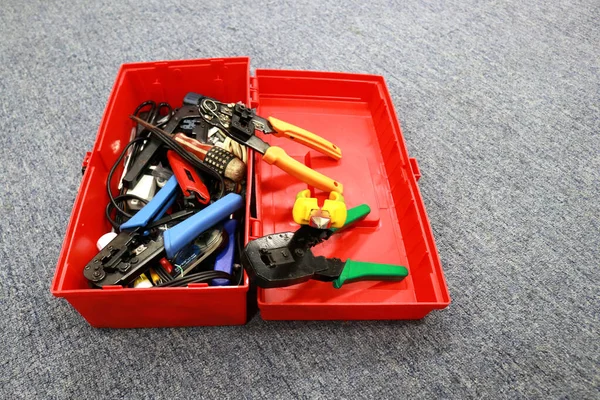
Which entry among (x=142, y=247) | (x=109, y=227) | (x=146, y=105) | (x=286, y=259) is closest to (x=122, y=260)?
(x=142, y=247)

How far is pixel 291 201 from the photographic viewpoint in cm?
77

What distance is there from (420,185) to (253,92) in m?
0.43

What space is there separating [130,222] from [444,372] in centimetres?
58

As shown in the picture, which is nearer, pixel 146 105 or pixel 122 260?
pixel 122 260

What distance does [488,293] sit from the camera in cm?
Result: 79

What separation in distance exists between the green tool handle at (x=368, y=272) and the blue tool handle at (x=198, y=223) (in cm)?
20

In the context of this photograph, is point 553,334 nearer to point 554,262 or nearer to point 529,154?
point 554,262

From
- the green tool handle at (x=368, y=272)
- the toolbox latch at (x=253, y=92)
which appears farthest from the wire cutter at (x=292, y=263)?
the toolbox latch at (x=253, y=92)

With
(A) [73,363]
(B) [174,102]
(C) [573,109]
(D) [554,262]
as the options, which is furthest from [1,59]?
(C) [573,109]

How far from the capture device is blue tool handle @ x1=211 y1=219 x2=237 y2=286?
25.1 inches

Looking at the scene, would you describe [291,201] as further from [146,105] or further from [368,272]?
[146,105]

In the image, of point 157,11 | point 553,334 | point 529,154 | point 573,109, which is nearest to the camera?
point 553,334

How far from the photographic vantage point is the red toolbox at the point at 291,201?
0.61 meters

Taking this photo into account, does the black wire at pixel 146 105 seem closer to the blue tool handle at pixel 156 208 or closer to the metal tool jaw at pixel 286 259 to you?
the blue tool handle at pixel 156 208
